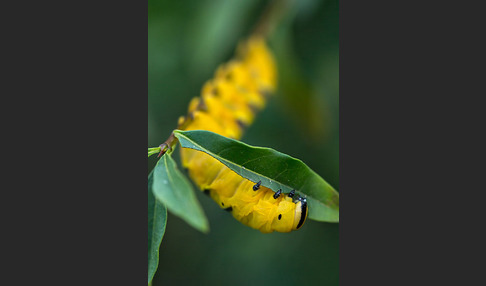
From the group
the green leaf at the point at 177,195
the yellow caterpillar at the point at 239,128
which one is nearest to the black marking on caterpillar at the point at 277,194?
the yellow caterpillar at the point at 239,128

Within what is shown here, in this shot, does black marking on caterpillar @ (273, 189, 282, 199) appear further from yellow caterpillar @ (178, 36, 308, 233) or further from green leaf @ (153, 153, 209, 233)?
green leaf @ (153, 153, 209, 233)

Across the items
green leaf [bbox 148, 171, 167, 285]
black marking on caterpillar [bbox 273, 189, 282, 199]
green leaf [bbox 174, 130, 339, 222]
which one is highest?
green leaf [bbox 174, 130, 339, 222]

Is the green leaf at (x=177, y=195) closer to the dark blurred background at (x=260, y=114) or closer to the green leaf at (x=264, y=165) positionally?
the green leaf at (x=264, y=165)

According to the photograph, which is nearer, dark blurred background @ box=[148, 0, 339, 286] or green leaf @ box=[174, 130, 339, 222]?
green leaf @ box=[174, 130, 339, 222]

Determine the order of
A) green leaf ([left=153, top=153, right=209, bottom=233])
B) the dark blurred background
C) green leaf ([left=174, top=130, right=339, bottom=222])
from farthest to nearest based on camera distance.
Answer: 1. the dark blurred background
2. green leaf ([left=174, top=130, right=339, bottom=222])
3. green leaf ([left=153, top=153, right=209, bottom=233])

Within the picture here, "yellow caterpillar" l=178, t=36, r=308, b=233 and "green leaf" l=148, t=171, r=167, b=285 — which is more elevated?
"yellow caterpillar" l=178, t=36, r=308, b=233

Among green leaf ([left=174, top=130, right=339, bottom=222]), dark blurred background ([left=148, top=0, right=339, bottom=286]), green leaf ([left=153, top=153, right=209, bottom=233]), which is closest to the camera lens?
green leaf ([left=153, top=153, right=209, bottom=233])

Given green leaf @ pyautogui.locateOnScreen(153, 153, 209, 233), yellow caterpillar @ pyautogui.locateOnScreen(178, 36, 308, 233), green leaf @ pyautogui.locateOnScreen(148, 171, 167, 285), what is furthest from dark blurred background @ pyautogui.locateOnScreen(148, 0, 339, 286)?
green leaf @ pyautogui.locateOnScreen(153, 153, 209, 233)
